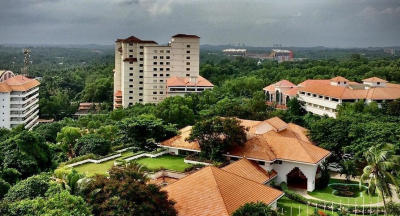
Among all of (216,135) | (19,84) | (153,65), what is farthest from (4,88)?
(216,135)

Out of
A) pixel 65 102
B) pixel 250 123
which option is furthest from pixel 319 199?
pixel 65 102

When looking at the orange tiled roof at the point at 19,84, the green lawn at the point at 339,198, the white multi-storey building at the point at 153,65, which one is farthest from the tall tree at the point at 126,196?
the white multi-storey building at the point at 153,65

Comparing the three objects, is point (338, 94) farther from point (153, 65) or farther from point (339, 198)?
point (153, 65)

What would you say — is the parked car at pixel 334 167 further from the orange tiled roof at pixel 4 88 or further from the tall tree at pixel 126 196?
the orange tiled roof at pixel 4 88

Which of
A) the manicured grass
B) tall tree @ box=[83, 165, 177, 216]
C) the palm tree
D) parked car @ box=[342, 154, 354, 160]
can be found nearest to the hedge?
the palm tree

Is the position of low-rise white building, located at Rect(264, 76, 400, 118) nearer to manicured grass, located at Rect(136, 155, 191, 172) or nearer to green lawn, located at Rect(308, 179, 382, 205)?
green lawn, located at Rect(308, 179, 382, 205)

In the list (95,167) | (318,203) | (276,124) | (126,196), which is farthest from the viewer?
(276,124)
